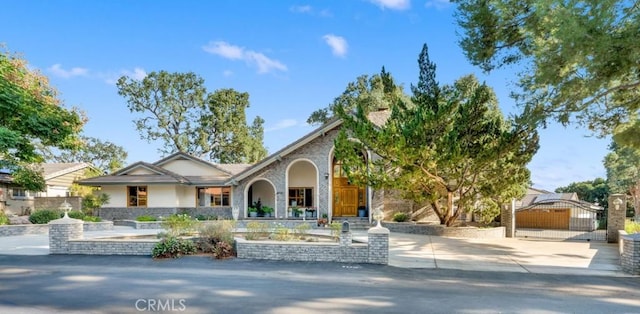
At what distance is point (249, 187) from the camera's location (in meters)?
23.4

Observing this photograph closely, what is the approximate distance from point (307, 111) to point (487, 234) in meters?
26.0

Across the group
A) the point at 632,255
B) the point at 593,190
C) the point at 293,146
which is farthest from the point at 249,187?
the point at 593,190

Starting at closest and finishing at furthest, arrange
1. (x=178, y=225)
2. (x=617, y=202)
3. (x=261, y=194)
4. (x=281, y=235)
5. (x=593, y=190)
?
(x=281, y=235), (x=178, y=225), (x=617, y=202), (x=261, y=194), (x=593, y=190)

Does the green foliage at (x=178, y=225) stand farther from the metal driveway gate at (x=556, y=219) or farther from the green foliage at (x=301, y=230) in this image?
the metal driveway gate at (x=556, y=219)

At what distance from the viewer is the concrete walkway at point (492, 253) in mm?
10156

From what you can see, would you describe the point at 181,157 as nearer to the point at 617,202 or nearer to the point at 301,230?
the point at 301,230

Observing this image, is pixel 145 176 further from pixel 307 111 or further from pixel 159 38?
pixel 307 111

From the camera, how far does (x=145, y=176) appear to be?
23.0m

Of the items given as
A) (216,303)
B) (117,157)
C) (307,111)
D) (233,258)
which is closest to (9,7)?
(233,258)

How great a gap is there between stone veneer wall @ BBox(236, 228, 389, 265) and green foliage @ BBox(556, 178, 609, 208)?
3843 cm

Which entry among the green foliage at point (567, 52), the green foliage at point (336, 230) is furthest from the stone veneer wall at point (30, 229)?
the green foliage at point (567, 52)

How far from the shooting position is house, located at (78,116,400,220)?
68.4 ft

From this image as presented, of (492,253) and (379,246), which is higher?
(379,246)

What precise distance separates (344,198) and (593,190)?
3381 cm
